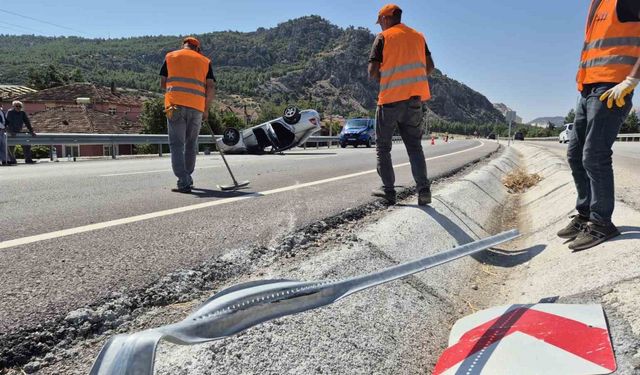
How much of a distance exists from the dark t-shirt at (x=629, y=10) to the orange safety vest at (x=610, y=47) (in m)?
0.03

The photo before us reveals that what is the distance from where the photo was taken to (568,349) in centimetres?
190

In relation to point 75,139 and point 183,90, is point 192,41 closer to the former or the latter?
point 183,90

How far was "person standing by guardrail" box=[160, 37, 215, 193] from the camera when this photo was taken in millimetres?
5855

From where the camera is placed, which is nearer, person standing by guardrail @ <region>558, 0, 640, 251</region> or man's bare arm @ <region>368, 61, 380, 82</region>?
person standing by guardrail @ <region>558, 0, 640, 251</region>

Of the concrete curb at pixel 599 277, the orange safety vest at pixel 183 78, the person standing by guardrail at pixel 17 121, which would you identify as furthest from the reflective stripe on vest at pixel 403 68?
the person standing by guardrail at pixel 17 121

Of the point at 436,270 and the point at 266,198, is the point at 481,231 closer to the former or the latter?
the point at 436,270

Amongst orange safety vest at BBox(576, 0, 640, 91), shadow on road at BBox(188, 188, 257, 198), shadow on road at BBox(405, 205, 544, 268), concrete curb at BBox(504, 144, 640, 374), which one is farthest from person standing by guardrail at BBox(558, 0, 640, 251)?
shadow on road at BBox(188, 188, 257, 198)

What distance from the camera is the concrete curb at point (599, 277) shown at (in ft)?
6.28

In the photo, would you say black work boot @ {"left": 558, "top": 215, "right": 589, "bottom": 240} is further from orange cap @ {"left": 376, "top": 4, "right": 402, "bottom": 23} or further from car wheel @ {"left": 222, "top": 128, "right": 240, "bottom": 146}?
car wheel @ {"left": 222, "top": 128, "right": 240, "bottom": 146}

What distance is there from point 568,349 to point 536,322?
0.80ft

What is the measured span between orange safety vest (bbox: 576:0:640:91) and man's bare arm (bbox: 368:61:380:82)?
2085 millimetres

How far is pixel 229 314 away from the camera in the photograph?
1446mm

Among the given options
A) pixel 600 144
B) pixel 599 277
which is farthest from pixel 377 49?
pixel 599 277

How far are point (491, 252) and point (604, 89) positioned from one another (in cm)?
166
